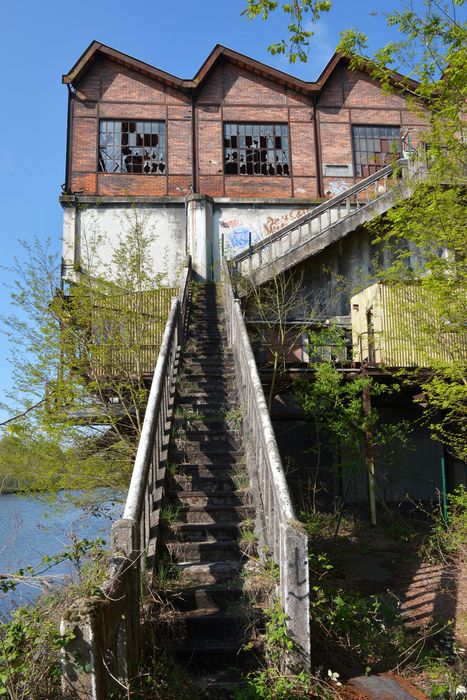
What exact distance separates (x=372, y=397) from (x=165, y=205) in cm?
968

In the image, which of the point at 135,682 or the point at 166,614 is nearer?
the point at 135,682

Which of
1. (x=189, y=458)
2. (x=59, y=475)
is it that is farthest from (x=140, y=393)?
(x=189, y=458)

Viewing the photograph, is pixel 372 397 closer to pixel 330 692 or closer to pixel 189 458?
pixel 189 458

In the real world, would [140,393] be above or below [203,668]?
above

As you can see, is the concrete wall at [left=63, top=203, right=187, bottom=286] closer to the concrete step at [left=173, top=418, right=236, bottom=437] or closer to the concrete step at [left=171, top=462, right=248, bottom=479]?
the concrete step at [left=173, top=418, right=236, bottom=437]

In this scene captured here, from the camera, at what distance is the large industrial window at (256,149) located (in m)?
21.2

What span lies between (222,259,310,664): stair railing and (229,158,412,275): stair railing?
761 cm

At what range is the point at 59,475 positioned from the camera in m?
12.5

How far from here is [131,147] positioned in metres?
20.9

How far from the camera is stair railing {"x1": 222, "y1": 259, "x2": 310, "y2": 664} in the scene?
14.1 feet

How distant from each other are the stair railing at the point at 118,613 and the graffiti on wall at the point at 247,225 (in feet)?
46.2

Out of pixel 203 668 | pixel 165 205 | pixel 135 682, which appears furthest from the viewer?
pixel 165 205

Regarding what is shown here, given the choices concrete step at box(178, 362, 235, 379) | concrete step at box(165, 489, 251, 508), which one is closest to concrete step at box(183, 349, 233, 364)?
concrete step at box(178, 362, 235, 379)

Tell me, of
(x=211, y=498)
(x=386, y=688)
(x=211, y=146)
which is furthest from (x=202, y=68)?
(x=386, y=688)
